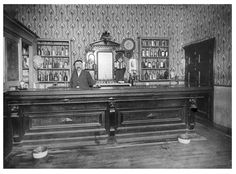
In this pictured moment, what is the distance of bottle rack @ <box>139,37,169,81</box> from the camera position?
6137mm

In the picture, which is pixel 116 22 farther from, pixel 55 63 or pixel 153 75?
pixel 55 63

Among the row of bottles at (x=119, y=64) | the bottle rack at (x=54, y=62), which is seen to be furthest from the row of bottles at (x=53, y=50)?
the row of bottles at (x=119, y=64)

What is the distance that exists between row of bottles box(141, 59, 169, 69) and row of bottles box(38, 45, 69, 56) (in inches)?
102

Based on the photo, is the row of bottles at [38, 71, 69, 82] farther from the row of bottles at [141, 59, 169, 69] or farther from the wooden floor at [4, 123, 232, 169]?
the wooden floor at [4, 123, 232, 169]

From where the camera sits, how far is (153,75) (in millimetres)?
6316

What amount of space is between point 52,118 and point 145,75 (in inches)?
151

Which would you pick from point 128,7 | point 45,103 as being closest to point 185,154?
point 45,103

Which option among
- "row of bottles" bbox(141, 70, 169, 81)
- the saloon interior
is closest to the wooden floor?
the saloon interior

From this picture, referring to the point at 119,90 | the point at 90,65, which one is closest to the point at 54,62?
the point at 90,65

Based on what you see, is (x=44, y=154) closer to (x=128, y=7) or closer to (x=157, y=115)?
(x=157, y=115)

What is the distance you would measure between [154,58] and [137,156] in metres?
4.04

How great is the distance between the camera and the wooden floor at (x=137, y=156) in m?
2.60

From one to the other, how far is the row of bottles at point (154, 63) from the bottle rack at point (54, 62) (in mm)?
2534
